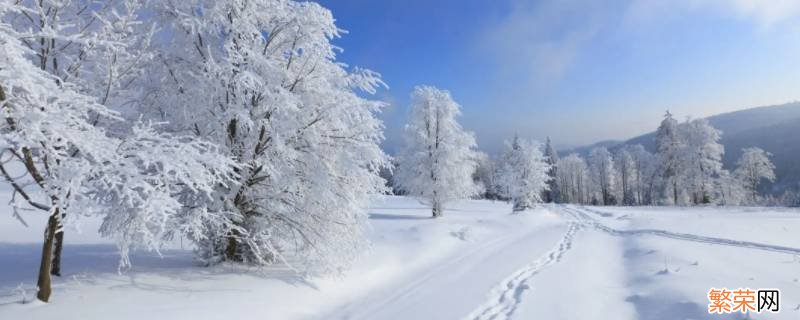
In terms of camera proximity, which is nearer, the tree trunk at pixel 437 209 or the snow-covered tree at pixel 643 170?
the tree trunk at pixel 437 209

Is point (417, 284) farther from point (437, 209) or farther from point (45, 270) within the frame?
point (437, 209)

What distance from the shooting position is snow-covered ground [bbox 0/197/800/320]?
664 centimetres

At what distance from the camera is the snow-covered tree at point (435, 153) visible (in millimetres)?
27656

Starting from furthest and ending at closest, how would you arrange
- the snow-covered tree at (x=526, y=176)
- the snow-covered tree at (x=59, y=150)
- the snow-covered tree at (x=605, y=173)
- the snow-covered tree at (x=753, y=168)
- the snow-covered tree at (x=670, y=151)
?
the snow-covered tree at (x=605, y=173)
the snow-covered tree at (x=753, y=168)
the snow-covered tree at (x=670, y=151)
the snow-covered tree at (x=526, y=176)
the snow-covered tree at (x=59, y=150)

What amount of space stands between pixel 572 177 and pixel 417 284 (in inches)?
3762

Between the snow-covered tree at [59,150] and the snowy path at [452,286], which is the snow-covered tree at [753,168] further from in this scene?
the snow-covered tree at [59,150]

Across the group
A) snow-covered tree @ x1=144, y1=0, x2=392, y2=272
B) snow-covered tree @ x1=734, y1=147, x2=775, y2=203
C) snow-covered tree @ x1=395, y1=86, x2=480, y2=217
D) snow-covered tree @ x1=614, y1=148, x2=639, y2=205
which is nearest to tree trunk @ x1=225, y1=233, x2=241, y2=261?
snow-covered tree @ x1=144, y1=0, x2=392, y2=272

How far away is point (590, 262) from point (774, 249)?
7.59 metres

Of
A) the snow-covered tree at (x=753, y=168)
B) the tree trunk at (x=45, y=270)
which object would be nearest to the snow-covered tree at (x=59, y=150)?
the tree trunk at (x=45, y=270)

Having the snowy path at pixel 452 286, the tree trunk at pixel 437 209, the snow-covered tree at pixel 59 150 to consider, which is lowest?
the snowy path at pixel 452 286

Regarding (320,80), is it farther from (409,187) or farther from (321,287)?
(409,187)

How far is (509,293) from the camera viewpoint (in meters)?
8.28

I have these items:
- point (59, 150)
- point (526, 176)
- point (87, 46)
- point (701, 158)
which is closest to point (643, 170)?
point (701, 158)

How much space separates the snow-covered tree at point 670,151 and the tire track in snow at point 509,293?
4269cm
